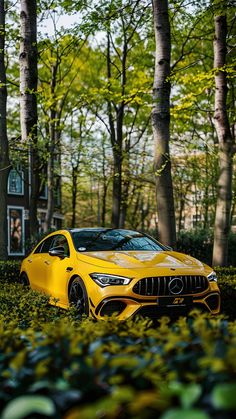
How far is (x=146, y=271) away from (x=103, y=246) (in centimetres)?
166

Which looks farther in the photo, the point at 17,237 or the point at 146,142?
the point at 17,237

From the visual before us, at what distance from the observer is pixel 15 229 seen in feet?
123

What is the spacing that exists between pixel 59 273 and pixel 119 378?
22.9 feet

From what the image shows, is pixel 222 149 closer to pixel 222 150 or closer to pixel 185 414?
pixel 222 150

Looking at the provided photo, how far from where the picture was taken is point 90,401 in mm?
1949

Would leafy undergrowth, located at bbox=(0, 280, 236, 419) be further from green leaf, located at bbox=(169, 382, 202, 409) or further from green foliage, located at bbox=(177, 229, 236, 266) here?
green foliage, located at bbox=(177, 229, 236, 266)

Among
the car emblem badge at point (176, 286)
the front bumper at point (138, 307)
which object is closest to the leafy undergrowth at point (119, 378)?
the front bumper at point (138, 307)

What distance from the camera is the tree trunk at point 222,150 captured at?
12719mm

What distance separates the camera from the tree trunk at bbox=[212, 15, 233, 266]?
1272 cm

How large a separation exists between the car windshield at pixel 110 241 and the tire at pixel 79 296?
2.54ft

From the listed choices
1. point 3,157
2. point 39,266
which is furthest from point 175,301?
point 3,157

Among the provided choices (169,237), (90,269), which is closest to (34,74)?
(169,237)

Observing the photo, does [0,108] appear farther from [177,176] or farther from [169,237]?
[177,176]

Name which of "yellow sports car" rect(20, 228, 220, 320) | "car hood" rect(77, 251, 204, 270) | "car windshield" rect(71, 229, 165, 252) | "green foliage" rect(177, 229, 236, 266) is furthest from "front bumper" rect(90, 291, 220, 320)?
"green foliage" rect(177, 229, 236, 266)
